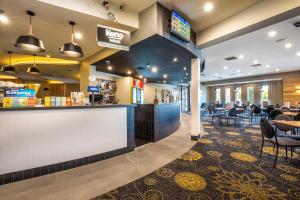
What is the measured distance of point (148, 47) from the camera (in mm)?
3951

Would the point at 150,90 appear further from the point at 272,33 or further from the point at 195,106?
the point at 272,33

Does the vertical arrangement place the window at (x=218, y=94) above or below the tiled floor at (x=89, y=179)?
above

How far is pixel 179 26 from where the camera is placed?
11.0 feet

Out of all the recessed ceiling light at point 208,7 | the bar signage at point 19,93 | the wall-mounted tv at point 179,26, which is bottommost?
the bar signage at point 19,93

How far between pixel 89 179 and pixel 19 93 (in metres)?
1.94

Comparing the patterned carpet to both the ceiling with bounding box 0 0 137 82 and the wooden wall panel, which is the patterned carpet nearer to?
the ceiling with bounding box 0 0 137 82

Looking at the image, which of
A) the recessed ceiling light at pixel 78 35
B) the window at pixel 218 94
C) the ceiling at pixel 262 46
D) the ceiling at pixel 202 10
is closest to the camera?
the ceiling at pixel 202 10

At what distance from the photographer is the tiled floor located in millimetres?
1995

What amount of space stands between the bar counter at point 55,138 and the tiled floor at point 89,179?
0.57 feet

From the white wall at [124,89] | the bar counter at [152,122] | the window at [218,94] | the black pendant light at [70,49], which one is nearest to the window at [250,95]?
the window at [218,94]

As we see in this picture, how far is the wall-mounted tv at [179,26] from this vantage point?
3.19 meters

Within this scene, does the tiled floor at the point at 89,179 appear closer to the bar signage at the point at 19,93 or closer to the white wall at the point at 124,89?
the bar signage at the point at 19,93

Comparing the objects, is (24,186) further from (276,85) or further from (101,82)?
(276,85)

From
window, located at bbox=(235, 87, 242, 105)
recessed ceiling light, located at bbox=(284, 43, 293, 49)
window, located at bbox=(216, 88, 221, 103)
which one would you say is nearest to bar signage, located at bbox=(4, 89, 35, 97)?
recessed ceiling light, located at bbox=(284, 43, 293, 49)
